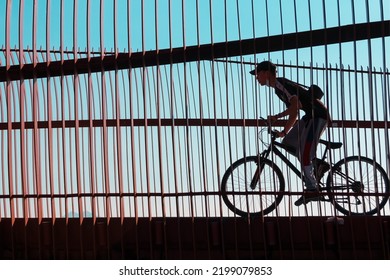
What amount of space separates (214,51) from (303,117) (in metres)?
1.10

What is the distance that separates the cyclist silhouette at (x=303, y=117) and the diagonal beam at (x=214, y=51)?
338mm

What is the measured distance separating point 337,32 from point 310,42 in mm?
161

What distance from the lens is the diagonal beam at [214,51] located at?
10.1ft

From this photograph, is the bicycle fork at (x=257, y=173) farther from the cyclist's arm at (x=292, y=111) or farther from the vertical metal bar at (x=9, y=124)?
the vertical metal bar at (x=9, y=124)

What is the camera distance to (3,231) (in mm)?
3529

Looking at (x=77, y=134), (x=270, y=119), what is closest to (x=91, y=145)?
(x=77, y=134)

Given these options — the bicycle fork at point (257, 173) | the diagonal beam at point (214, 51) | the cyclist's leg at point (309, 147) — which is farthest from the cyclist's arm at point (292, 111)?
the diagonal beam at point (214, 51)

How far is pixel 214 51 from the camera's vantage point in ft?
10.6

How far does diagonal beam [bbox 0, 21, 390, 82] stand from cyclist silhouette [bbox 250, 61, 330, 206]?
338 mm

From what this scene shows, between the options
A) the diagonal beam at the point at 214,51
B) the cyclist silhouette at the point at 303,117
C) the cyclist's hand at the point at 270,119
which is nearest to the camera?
the diagonal beam at the point at 214,51

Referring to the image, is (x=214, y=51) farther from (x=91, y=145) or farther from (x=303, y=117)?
(x=303, y=117)

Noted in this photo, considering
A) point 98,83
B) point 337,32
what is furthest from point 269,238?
point 98,83

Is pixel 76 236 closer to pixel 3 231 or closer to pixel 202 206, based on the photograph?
pixel 3 231

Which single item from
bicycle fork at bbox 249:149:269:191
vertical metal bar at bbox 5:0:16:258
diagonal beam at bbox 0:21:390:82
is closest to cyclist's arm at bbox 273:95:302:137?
bicycle fork at bbox 249:149:269:191
